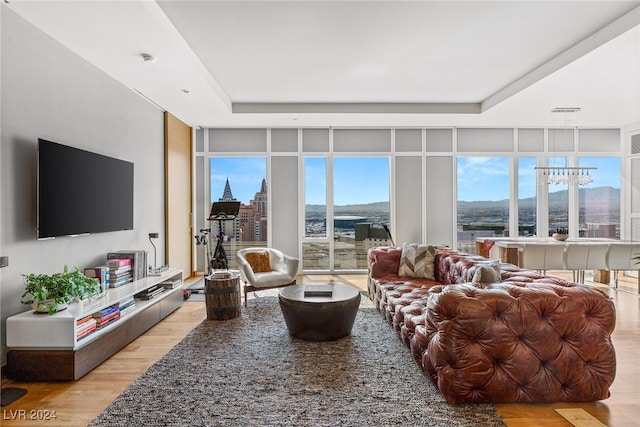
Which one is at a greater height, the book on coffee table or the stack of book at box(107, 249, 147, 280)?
→ the stack of book at box(107, 249, 147, 280)

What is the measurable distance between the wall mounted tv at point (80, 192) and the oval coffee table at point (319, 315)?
6.56 feet

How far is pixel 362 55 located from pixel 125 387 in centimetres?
372

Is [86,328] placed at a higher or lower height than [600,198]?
lower

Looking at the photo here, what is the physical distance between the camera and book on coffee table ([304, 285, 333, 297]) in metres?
3.42

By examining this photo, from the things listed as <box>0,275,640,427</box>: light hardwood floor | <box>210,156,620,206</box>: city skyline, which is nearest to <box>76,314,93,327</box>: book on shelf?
<box>0,275,640,427</box>: light hardwood floor

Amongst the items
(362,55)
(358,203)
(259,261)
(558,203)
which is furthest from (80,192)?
(558,203)

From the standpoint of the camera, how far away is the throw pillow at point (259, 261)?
4.82 meters

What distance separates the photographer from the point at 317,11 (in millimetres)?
3035

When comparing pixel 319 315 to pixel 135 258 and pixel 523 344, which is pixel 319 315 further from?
pixel 135 258

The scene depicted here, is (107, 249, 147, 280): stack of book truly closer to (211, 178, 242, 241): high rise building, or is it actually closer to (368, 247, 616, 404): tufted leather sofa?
(211, 178, 242, 241): high rise building

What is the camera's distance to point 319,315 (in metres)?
3.14

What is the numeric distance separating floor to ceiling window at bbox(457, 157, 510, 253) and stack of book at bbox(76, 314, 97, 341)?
232 inches

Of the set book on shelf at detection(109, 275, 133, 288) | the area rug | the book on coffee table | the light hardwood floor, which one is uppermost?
book on shelf at detection(109, 275, 133, 288)

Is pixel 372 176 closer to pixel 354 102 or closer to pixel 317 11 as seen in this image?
pixel 354 102
